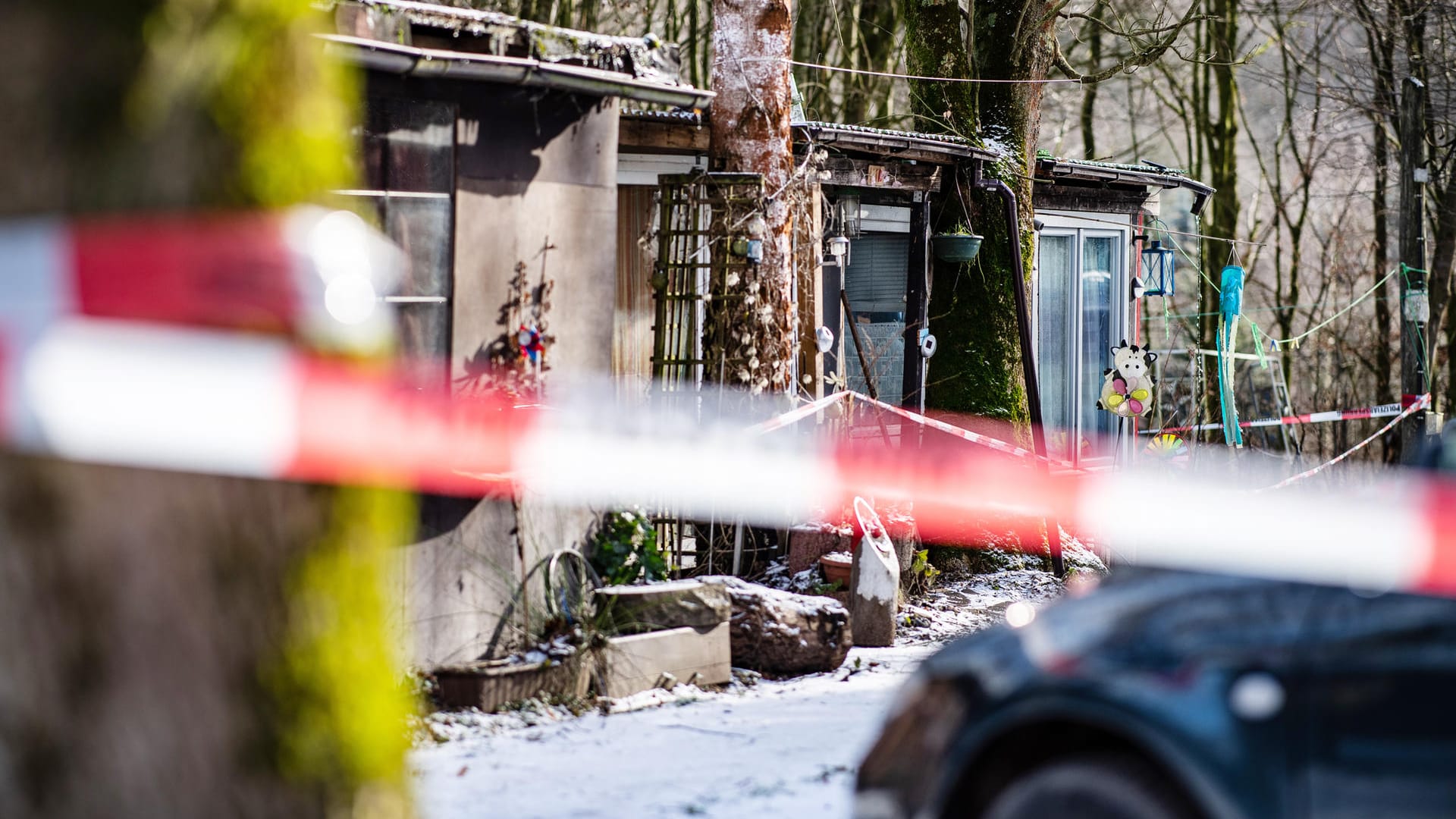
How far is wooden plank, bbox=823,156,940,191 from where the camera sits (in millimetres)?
11664

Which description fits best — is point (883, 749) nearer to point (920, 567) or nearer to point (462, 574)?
point (462, 574)

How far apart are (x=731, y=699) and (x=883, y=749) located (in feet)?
12.5

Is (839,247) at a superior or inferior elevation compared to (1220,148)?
inferior

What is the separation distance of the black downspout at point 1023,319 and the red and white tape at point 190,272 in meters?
9.91

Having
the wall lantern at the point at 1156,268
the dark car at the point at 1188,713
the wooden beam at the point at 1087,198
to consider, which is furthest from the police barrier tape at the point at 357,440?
the wall lantern at the point at 1156,268

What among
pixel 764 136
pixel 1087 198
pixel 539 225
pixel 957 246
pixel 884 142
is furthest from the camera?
pixel 1087 198

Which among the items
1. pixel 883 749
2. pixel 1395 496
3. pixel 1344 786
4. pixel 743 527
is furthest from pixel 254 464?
pixel 743 527

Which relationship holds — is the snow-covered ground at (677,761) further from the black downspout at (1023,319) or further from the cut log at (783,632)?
the black downspout at (1023,319)

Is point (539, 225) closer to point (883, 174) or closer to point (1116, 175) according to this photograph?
point (883, 174)

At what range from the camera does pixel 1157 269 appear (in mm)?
17328

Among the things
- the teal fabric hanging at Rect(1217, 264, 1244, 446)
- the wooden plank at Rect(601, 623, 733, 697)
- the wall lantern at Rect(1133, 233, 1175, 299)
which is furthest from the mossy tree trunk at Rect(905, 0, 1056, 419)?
the wooden plank at Rect(601, 623, 733, 697)

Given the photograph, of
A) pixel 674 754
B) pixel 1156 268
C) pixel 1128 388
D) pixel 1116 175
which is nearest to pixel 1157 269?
pixel 1156 268

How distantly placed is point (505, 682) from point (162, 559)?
186 inches

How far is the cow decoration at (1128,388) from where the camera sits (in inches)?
530
